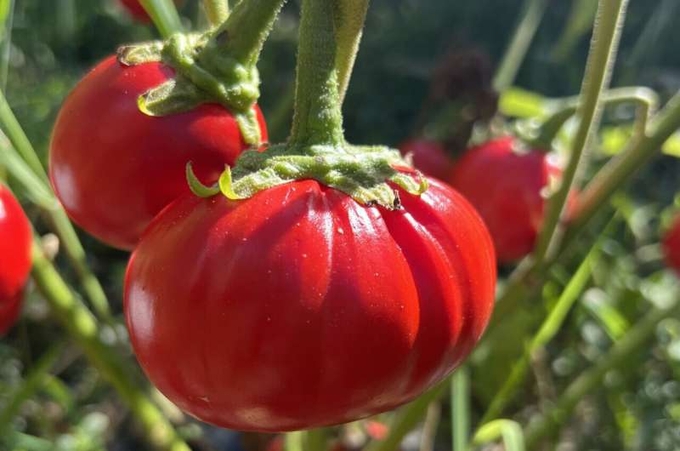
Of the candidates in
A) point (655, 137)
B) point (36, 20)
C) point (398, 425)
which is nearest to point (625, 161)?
point (655, 137)

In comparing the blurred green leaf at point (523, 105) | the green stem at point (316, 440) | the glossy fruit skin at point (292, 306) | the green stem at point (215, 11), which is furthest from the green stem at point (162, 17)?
the blurred green leaf at point (523, 105)

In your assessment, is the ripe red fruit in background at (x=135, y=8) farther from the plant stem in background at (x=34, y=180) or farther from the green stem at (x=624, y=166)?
the green stem at (x=624, y=166)

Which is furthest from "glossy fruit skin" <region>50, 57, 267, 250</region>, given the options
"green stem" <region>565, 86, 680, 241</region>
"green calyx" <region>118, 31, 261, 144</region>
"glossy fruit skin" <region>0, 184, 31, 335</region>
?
"green stem" <region>565, 86, 680, 241</region>

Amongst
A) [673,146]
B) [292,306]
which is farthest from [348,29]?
[673,146]

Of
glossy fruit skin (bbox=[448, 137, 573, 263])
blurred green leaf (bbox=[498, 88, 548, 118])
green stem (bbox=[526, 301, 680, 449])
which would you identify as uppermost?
blurred green leaf (bbox=[498, 88, 548, 118])

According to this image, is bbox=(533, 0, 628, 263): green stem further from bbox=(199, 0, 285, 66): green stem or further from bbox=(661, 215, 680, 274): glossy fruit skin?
bbox=(661, 215, 680, 274): glossy fruit skin

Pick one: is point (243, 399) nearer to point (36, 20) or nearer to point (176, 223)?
point (176, 223)
